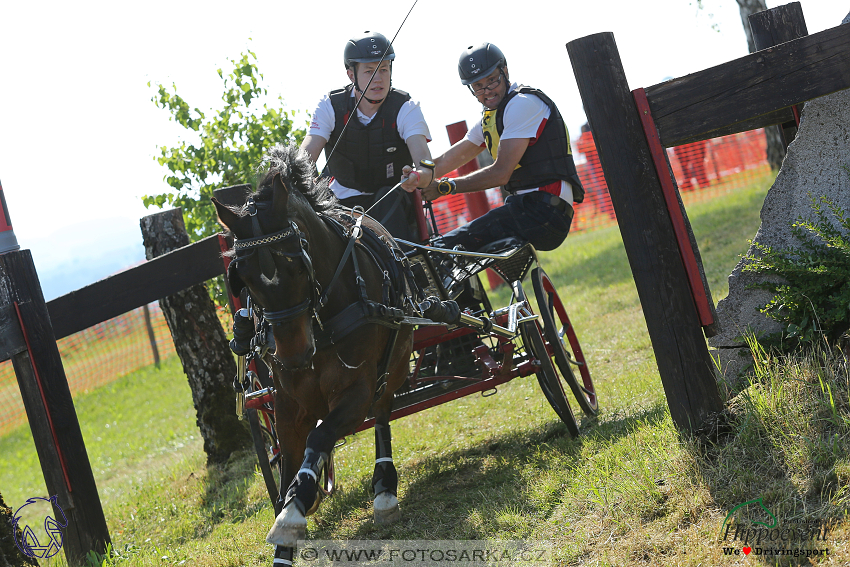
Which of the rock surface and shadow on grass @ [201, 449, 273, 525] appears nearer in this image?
the rock surface

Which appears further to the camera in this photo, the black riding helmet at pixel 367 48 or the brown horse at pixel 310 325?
the black riding helmet at pixel 367 48

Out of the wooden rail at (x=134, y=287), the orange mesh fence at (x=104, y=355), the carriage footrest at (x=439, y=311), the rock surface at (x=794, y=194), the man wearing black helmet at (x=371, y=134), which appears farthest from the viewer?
the orange mesh fence at (x=104, y=355)

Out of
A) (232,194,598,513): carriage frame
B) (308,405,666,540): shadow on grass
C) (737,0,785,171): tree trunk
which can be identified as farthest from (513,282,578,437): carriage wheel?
(737,0,785,171): tree trunk

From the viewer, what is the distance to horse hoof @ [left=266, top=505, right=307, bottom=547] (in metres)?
2.71

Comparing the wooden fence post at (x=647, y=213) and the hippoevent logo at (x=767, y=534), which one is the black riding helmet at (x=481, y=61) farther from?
the hippoevent logo at (x=767, y=534)

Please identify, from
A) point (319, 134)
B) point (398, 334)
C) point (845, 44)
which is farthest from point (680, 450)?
point (319, 134)

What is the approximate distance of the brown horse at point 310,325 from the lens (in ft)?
9.03

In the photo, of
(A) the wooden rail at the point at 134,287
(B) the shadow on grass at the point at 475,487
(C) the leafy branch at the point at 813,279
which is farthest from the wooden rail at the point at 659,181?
(A) the wooden rail at the point at 134,287

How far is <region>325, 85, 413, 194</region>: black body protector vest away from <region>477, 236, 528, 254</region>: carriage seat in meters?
0.87

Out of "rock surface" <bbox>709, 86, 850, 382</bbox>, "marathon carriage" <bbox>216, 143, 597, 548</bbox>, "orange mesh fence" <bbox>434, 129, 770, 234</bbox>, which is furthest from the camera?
"orange mesh fence" <bbox>434, 129, 770, 234</bbox>

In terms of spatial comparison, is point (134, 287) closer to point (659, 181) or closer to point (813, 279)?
point (659, 181)

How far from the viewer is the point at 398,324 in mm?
3426

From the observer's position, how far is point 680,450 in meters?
3.02

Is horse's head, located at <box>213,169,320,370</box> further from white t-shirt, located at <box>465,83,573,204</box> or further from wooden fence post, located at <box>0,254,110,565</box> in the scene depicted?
white t-shirt, located at <box>465,83,573,204</box>
